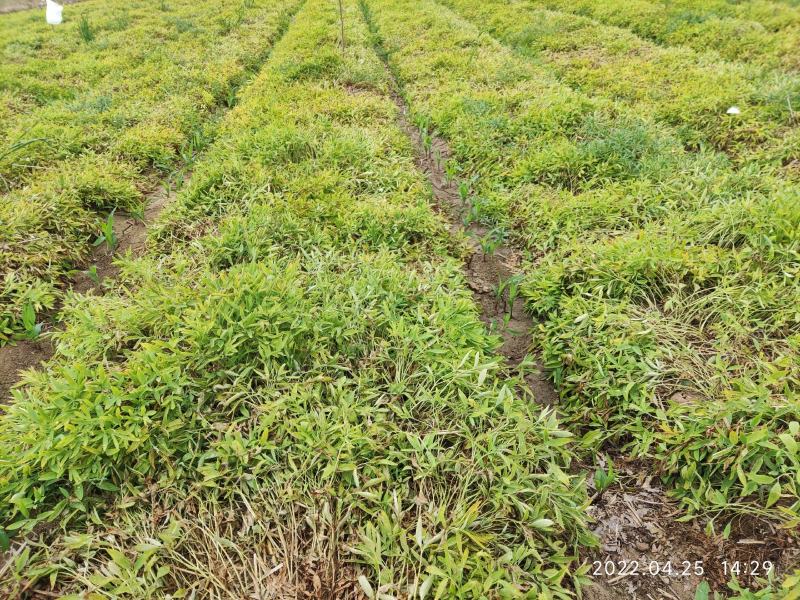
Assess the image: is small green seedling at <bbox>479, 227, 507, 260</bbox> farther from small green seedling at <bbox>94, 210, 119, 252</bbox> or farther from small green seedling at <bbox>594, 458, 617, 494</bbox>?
small green seedling at <bbox>94, 210, 119, 252</bbox>

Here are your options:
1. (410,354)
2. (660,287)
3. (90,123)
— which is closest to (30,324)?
(410,354)

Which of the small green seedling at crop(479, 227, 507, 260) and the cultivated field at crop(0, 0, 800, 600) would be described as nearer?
the cultivated field at crop(0, 0, 800, 600)

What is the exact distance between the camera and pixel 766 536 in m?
2.07

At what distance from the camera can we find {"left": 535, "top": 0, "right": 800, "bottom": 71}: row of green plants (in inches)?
294

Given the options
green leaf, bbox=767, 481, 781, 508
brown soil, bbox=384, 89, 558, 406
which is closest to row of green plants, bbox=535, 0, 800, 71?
brown soil, bbox=384, 89, 558, 406

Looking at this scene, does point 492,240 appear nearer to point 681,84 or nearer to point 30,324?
point 30,324

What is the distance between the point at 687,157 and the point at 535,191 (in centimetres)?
189

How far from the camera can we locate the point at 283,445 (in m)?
2.40

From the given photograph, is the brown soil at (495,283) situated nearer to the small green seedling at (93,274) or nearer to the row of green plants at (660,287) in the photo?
the row of green plants at (660,287)

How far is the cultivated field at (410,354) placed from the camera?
207 centimetres

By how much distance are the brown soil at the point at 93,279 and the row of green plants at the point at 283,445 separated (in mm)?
341

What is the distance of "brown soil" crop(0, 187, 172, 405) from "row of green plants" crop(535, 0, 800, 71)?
31.8ft

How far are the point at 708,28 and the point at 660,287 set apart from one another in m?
9.03

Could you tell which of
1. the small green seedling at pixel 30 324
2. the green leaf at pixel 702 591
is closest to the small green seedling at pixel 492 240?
the green leaf at pixel 702 591
